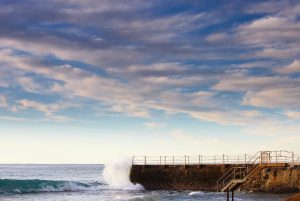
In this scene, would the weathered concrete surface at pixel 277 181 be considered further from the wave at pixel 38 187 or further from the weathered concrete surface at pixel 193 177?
the wave at pixel 38 187

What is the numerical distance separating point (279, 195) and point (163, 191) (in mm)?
12445

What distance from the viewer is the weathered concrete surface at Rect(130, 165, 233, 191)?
49156 mm

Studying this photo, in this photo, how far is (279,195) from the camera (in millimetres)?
41312

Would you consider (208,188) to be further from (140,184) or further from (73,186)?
(73,186)

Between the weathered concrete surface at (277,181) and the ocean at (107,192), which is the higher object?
the weathered concrete surface at (277,181)

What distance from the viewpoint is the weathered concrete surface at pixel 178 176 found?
161 ft

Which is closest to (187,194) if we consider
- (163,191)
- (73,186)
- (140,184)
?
(163,191)

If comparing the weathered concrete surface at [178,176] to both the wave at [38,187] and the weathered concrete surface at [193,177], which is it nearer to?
the weathered concrete surface at [193,177]

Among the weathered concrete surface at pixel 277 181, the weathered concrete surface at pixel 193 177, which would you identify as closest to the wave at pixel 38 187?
the weathered concrete surface at pixel 193 177

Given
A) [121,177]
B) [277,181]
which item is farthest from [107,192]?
[277,181]

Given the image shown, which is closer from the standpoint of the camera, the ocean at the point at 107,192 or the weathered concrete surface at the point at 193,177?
the ocean at the point at 107,192

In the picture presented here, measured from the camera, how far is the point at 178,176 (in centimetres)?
5053

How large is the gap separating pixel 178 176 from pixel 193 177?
5.49 ft

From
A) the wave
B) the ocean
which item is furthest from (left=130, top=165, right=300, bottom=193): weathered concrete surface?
the wave
